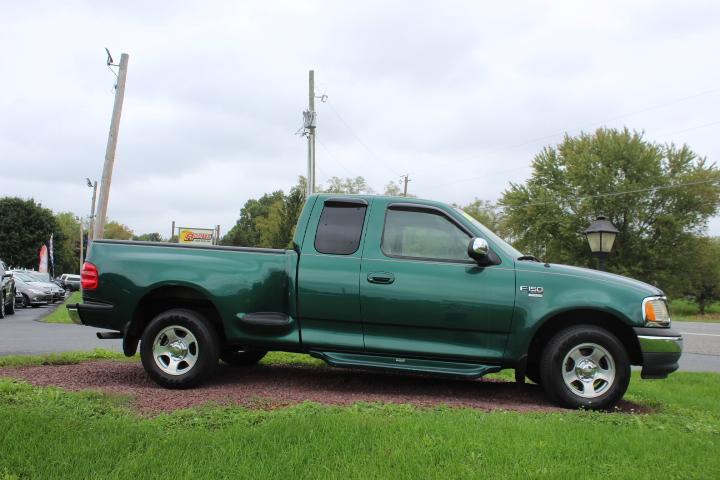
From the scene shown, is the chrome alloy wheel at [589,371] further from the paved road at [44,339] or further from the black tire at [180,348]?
the paved road at [44,339]

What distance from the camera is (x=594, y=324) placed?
539 centimetres

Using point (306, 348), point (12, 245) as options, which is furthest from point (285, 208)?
point (12, 245)

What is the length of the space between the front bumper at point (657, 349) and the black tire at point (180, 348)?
369 cm

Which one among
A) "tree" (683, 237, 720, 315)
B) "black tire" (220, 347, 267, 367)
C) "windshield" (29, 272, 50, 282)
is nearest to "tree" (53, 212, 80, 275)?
"windshield" (29, 272, 50, 282)

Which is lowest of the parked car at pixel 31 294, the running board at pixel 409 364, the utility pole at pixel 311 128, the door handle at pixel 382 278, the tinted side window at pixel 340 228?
the parked car at pixel 31 294

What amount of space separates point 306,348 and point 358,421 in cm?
146

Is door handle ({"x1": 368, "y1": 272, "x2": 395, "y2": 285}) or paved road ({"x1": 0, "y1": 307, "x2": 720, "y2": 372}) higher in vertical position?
door handle ({"x1": 368, "y1": 272, "x2": 395, "y2": 285})

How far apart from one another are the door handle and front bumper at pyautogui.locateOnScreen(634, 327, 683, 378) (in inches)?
83.0

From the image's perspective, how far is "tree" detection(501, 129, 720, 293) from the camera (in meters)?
40.5

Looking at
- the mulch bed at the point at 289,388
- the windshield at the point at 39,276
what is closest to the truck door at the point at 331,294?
the mulch bed at the point at 289,388

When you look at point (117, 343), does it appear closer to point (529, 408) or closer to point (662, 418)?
point (529, 408)

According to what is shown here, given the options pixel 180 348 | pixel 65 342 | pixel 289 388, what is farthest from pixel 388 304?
pixel 65 342

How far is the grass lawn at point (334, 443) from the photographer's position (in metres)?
3.41

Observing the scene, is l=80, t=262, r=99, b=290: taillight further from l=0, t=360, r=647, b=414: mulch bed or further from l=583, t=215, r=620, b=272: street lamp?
l=583, t=215, r=620, b=272: street lamp
